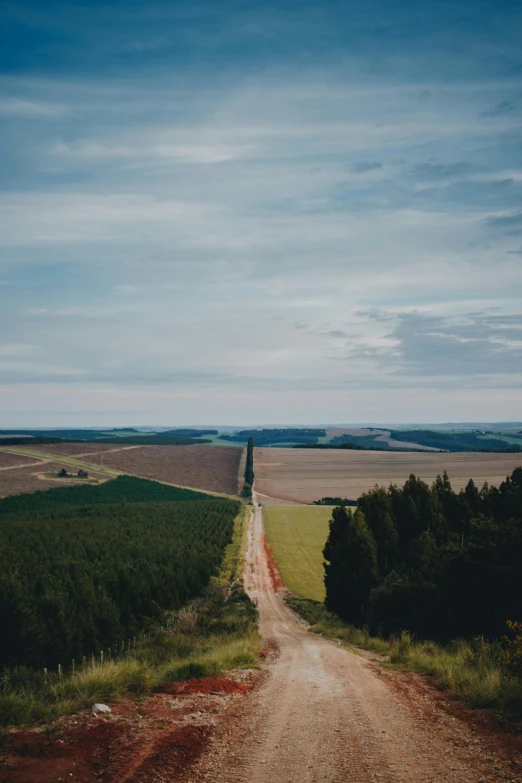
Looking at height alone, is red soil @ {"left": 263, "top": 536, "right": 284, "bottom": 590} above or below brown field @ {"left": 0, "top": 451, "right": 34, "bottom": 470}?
below

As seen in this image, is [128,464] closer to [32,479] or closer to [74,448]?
[74,448]

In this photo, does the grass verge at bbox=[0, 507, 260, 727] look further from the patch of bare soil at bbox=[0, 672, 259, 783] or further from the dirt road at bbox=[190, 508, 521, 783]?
the dirt road at bbox=[190, 508, 521, 783]

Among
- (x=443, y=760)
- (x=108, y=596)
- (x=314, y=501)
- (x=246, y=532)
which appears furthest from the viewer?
(x=314, y=501)

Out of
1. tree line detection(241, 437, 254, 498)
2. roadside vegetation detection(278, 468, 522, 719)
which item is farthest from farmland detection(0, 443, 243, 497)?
roadside vegetation detection(278, 468, 522, 719)

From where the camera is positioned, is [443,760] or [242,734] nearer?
[443,760]

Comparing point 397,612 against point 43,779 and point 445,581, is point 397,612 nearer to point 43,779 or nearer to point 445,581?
point 445,581

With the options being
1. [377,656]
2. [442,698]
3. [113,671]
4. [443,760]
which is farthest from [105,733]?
[377,656]

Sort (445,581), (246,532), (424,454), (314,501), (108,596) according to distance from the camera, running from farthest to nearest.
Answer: (424,454) → (314,501) → (246,532) → (108,596) → (445,581)
